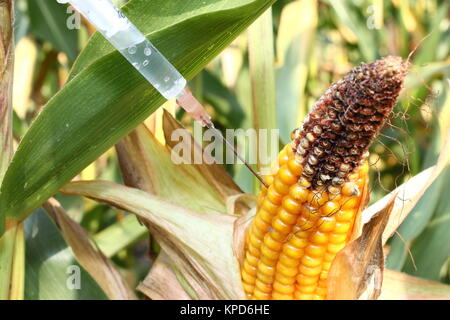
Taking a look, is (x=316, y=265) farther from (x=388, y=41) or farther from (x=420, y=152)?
(x=388, y=41)

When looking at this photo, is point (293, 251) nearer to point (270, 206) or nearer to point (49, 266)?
point (270, 206)

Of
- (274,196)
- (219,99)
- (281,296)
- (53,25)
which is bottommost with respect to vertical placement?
(281,296)

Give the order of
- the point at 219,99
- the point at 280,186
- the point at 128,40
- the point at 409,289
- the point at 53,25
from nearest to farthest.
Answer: the point at 128,40 < the point at 280,186 < the point at 409,289 < the point at 53,25 < the point at 219,99

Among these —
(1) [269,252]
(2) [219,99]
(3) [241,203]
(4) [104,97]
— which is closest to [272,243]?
(1) [269,252]

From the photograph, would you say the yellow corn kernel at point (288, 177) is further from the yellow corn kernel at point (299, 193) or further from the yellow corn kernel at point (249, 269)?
the yellow corn kernel at point (249, 269)

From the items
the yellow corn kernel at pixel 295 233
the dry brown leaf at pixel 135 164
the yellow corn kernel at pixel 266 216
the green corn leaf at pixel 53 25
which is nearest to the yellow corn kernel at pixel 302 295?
the yellow corn kernel at pixel 295 233

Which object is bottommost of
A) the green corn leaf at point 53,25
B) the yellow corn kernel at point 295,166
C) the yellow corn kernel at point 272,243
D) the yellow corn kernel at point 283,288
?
the yellow corn kernel at point 283,288

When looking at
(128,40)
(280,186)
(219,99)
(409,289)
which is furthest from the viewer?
(219,99)

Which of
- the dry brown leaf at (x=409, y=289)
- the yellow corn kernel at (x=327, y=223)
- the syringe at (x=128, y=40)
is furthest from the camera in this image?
the dry brown leaf at (x=409, y=289)
